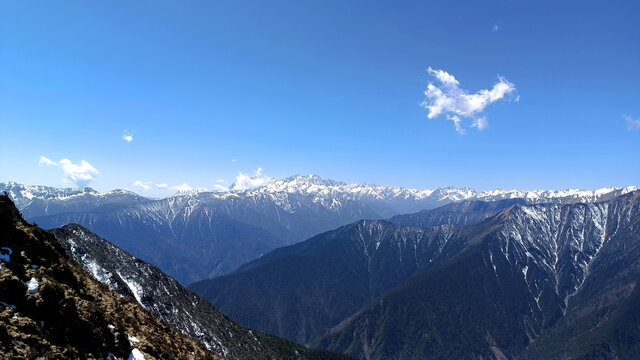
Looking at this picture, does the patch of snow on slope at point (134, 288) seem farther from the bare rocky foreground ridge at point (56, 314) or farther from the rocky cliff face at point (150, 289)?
the bare rocky foreground ridge at point (56, 314)

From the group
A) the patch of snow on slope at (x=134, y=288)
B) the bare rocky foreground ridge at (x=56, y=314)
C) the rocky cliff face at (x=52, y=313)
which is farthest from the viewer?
the patch of snow on slope at (x=134, y=288)

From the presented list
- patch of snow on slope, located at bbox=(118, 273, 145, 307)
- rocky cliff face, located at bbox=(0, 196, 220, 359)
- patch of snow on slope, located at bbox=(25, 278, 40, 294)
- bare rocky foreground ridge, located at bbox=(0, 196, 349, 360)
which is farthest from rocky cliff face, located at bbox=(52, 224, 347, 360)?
patch of snow on slope, located at bbox=(25, 278, 40, 294)

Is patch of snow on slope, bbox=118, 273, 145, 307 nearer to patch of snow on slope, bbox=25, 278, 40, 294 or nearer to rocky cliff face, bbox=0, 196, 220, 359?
rocky cliff face, bbox=0, 196, 220, 359

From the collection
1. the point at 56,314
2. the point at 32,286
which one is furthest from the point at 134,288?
the point at 32,286

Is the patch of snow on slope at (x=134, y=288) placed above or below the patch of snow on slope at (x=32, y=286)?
below

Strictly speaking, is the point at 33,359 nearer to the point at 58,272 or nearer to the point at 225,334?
the point at 58,272

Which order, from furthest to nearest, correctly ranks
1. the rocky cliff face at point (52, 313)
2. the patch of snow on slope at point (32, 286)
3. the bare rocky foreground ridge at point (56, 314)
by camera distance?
the patch of snow on slope at point (32, 286) → the bare rocky foreground ridge at point (56, 314) → the rocky cliff face at point (52, 313)

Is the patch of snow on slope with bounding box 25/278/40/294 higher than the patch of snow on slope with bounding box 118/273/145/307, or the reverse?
the patch of snow on slope with bounding box 25/278/40/294

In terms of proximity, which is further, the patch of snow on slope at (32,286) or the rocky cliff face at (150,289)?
the rocky cliff face at (150,289)

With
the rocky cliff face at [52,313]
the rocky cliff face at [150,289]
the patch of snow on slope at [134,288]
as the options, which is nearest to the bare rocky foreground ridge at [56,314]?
the rocky cliff face at [52,313]

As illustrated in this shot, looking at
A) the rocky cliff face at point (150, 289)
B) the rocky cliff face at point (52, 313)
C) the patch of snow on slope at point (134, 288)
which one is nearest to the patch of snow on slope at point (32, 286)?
the rocky cliff face at point (52, 313)

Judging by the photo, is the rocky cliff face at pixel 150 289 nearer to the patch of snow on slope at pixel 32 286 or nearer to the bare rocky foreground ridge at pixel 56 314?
the bare rocky foreground ridge at pixel 56 314

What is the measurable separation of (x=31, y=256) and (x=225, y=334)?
166572 millimetres

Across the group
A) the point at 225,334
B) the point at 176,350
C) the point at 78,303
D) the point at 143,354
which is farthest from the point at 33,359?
the point at 225,334
